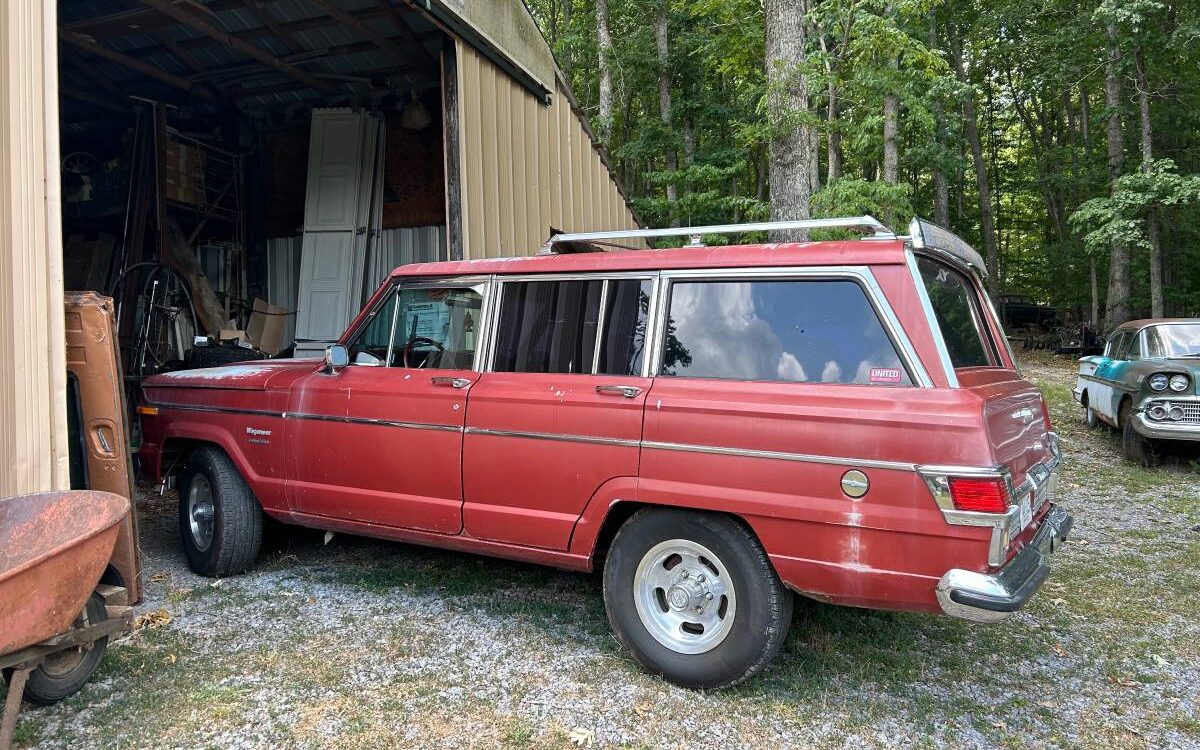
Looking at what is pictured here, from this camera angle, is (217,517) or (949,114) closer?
(217,517)

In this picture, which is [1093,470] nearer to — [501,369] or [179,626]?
[501,369]

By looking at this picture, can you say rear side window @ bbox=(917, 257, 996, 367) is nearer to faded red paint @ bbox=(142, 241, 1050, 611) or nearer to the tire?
faded red paint @ bbox=(142, 241, 1050, 611)

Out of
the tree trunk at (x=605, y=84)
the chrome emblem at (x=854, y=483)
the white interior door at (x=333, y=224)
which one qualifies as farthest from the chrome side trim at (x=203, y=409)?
the tree trunk at (x=605, y=84)

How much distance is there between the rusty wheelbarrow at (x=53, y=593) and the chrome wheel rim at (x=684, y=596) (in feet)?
7.28

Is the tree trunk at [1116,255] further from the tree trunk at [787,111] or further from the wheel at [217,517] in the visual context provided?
the wheel at [217,517]

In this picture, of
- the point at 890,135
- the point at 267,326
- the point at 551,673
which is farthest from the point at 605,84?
the point at 551,673

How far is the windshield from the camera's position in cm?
814

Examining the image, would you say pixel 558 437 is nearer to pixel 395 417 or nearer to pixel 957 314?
pixel 395 417

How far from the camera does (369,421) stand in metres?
4.10

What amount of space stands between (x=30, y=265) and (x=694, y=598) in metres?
3.34

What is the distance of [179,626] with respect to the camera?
12.9 ft

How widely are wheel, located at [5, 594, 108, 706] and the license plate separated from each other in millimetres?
3870

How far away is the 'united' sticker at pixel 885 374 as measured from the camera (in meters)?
2.90

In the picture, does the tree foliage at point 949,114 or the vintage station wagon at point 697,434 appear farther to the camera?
the tree foliage at point 949,114
